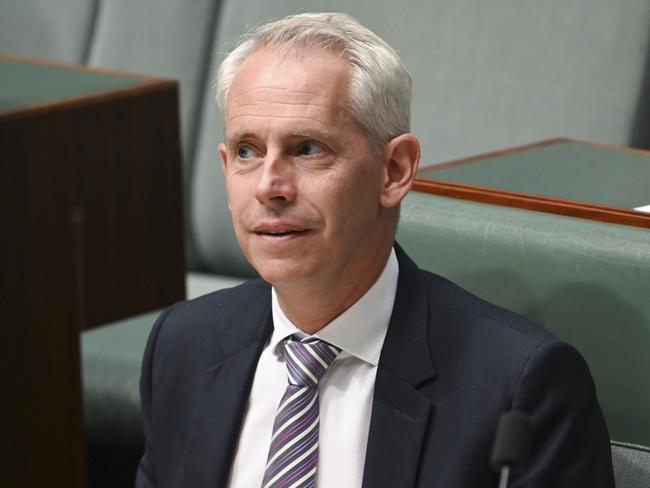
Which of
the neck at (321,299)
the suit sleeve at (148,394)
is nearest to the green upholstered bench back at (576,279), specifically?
the neck at (321,299)

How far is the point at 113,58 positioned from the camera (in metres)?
2.45

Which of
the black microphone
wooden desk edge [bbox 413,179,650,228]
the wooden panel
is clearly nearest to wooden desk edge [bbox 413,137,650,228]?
wooden desk edge [bbox 413,179,650,228]

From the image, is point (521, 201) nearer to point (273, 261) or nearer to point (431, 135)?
point (273, 261)

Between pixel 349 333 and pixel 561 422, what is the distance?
19cm

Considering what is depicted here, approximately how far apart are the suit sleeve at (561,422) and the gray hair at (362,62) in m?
0.21

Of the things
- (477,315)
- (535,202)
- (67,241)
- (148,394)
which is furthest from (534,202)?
(67,241)

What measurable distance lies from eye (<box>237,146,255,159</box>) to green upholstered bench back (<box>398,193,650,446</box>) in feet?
0.66

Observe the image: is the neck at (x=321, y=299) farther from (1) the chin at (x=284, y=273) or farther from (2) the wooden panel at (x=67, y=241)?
(2) the wooden panel at (x=67, y=241)

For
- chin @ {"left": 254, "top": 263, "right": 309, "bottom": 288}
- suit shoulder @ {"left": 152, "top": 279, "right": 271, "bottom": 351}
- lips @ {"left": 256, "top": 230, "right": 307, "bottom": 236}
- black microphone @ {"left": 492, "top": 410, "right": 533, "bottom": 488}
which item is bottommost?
suit shoulder @ {"left": 152, "top": 279, "right": 271, "bottom": 351}

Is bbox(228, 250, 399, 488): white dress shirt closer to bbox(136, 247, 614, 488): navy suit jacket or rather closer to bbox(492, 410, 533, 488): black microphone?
bbox(136, 247, 614, 488): navy suit jacket

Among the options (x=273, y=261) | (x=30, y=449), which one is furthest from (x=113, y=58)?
(x=273, y=261)

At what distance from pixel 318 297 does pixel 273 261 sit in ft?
0.19

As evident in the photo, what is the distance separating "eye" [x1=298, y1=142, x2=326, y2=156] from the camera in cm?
106

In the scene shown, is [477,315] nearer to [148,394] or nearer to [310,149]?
[310,149]
